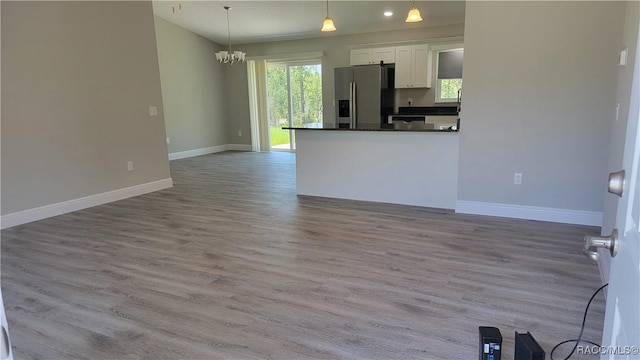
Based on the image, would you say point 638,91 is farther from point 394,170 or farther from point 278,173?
point 278,173

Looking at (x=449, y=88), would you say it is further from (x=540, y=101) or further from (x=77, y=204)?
(x=77, y=204)

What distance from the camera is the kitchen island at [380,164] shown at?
4.21 m

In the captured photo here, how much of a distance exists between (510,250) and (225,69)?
8.20 metres

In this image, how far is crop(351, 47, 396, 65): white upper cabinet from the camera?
24.2ft

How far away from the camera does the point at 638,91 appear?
2.45 ft

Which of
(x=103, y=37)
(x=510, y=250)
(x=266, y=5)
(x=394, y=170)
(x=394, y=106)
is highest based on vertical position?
(x=266, y=5)

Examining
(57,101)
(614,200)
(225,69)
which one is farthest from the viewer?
(225,69)

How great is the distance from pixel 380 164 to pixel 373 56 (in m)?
3.75

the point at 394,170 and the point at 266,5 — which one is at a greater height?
the point at 266,5

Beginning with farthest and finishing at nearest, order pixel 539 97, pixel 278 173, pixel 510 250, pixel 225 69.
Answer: pixel 225 69 < pixel 278 173 < pixel 539 97 < pixel 510 250

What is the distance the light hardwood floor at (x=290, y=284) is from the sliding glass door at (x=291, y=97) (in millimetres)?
5015

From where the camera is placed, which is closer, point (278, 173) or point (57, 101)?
point (57, 101)

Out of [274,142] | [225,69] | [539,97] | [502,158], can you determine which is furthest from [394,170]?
[225,69]

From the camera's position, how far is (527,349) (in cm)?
160
